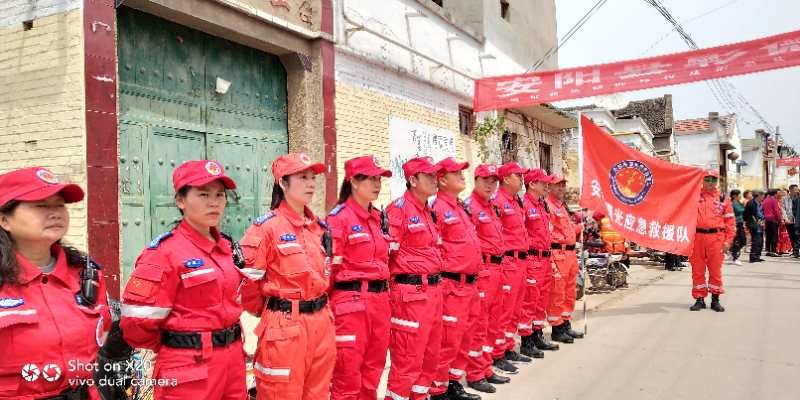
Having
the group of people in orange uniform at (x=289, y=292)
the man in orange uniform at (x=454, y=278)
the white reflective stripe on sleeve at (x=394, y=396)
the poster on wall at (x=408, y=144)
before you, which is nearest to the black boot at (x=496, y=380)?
the group of people in orange uniform at (x=289, y=292)

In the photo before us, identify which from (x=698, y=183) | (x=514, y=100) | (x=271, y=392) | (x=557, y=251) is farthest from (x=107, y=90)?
(x=698, y=183)

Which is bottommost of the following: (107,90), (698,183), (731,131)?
(698,183)

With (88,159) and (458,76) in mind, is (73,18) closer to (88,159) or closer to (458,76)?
(88,159)

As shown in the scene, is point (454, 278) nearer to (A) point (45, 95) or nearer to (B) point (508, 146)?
(A) point (45, 95)

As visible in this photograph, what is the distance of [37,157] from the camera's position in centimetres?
496

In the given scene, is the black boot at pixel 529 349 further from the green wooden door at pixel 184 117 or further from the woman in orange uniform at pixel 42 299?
the woman in orange uniform at pixel 42 299

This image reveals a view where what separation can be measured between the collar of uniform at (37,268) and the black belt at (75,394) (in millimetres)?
424

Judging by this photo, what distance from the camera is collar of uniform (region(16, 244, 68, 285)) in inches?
81.0

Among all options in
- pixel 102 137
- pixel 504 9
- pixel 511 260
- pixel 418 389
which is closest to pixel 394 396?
pixel 418 389

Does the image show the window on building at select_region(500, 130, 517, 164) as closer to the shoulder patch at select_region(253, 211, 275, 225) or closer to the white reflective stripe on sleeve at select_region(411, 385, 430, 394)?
the white reflective stripe on sleeve at select_region(411, 385, 430, 394)

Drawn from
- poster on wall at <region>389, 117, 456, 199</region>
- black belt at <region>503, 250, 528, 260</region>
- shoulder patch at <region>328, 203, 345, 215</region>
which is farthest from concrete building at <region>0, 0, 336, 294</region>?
black belt at <region>503, 250, 528, 260</region>

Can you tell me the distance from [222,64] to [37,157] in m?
2.48

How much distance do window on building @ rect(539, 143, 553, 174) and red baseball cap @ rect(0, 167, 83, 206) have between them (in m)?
14.7

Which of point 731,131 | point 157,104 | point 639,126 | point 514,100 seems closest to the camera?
point 157,104
